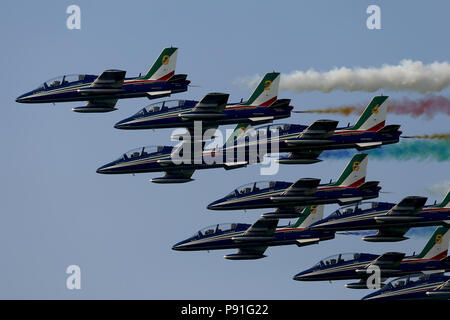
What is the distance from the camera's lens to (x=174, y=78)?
406ft

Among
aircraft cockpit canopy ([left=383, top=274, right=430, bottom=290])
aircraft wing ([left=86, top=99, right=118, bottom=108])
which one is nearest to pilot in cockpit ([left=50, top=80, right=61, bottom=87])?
aircraft wing ([left=86, top=99, right=118, bottom=108])

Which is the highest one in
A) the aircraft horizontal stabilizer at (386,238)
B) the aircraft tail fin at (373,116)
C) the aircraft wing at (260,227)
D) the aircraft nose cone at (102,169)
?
the aircraft tail fin at (373,116)

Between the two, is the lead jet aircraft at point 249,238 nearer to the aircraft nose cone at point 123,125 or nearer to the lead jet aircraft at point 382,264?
the lead jet aircraft at point 382,264

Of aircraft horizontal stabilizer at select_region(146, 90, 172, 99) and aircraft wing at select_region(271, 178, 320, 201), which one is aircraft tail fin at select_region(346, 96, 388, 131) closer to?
aircraft wing at select_region(271, 178, 320, 201)

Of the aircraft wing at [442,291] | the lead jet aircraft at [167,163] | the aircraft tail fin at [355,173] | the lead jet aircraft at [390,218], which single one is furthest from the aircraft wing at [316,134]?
the aircraft wing at [442,291]

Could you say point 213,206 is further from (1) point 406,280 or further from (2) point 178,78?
(1) point 406,280

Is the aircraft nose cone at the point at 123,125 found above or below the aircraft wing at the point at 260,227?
above

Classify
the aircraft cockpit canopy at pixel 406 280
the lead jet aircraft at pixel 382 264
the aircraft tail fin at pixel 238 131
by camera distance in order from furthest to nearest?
the lead jet aircraft at pixel 382 264
the aircraft tail fin at pixel 238 131
the aircraft cockpit canopy at pixel 406 280

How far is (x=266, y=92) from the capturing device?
406 ft

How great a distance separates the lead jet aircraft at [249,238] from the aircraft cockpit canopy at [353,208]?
5858 millimetres

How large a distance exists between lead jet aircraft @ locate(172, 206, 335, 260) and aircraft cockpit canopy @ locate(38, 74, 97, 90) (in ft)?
68.9

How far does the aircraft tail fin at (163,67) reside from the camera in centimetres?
12412

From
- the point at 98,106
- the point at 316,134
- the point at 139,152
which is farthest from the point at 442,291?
the point at 98,106

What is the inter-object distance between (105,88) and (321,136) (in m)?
21.1
